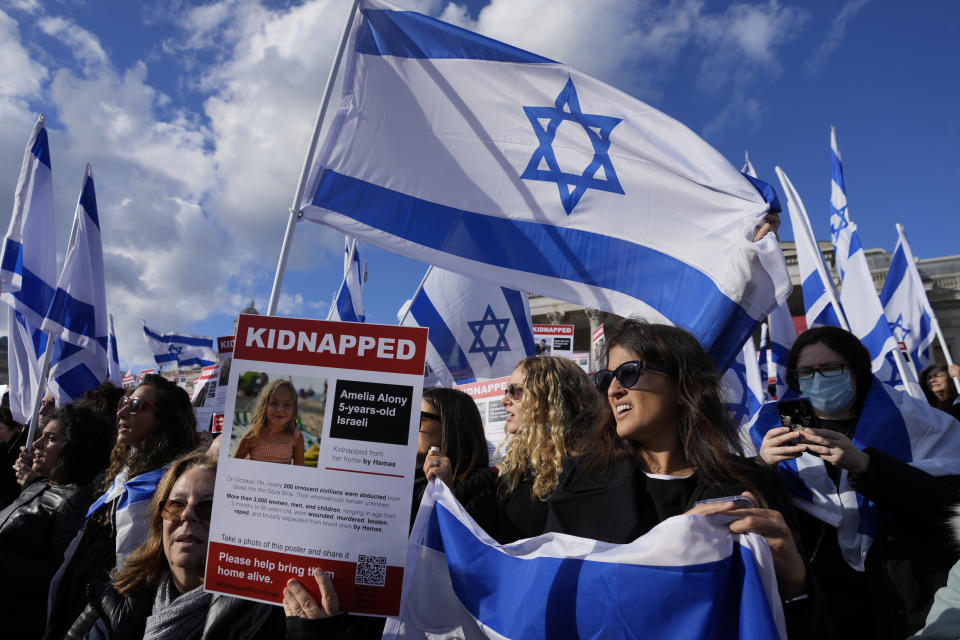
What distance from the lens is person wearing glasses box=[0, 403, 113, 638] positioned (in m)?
3.25

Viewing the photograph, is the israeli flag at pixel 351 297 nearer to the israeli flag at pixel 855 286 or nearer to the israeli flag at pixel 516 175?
the israeli flag at pixel 516 175

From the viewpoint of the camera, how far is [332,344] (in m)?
1.83

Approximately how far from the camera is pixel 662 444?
208 centimetres

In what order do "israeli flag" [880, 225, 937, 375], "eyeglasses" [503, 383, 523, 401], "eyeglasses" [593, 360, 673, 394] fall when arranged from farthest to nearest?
"israeli flag" [880, 225, 937, 375] → "eyeglasses" [503, 383, 523, 401] → "eyeglasses" [593, 360, 673, 394]

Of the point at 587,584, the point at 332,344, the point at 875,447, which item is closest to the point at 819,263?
the point at 875,447

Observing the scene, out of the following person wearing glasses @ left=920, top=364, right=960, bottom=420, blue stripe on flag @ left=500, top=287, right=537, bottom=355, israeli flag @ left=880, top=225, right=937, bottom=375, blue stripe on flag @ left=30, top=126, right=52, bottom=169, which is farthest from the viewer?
israeli flag @ left=880, top=225, right=937, bottom=375

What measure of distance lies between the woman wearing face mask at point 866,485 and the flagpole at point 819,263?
9.23 feet

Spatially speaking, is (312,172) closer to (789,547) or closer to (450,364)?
(789,547)

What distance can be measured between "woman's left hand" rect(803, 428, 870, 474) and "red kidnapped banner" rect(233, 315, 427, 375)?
1412mm

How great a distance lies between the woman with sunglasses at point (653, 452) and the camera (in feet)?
6.30

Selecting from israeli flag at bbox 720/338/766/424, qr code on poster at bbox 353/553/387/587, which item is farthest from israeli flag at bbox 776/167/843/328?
qr code on poster at bbox 353/553/387/587

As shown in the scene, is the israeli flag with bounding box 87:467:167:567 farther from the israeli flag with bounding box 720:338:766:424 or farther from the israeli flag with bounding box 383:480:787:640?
the israeli flag with bounding box 720:338:766:424

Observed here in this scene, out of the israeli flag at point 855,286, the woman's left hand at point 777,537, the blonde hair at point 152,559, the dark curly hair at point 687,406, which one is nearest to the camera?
the woman's left hand at point 777,537

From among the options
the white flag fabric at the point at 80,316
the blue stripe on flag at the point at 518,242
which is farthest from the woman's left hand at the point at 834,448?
the white flag fabric at the point at 80,316
